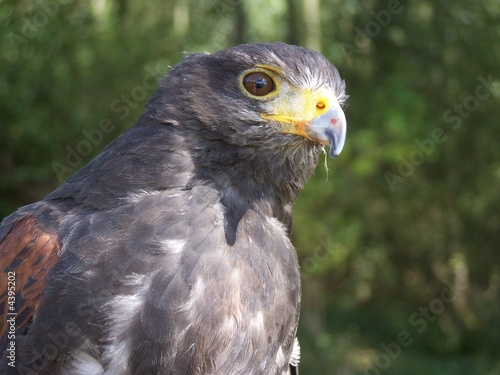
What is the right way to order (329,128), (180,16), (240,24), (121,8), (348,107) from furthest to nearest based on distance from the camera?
(180,16)
(121,8)
(240,24)
(348,107)
(329,128)

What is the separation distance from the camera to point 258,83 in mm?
3438

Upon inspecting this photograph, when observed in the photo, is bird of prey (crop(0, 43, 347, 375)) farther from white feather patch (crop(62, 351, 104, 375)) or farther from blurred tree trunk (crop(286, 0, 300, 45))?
blurred tree trunk (crop(286, 0, 300, 45))

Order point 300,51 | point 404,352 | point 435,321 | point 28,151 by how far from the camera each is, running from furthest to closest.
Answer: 1. point 435,321
2. point 404,352
3. point 28,151
4. point 300,51

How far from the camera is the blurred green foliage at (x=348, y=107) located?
11031 mm

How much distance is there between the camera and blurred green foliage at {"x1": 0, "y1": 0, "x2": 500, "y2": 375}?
1103 centimetres

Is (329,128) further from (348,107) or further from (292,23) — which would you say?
(292,23)

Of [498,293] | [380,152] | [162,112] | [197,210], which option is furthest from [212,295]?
[498,293]

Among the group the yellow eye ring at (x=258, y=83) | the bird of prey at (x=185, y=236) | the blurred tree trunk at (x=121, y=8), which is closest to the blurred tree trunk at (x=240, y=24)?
the blurred tree trunk at (x=121, y=8)

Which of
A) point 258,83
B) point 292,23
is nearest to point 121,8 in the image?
point 292,23

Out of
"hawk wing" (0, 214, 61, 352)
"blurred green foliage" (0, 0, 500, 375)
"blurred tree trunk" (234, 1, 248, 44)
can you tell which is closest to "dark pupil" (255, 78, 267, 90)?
"hawk wing" (0, 214, 61, 352)

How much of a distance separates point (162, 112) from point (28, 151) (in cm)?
904

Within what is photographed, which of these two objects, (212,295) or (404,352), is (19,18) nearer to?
(212,295)

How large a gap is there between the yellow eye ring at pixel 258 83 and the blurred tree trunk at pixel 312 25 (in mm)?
7960

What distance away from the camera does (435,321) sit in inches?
642
